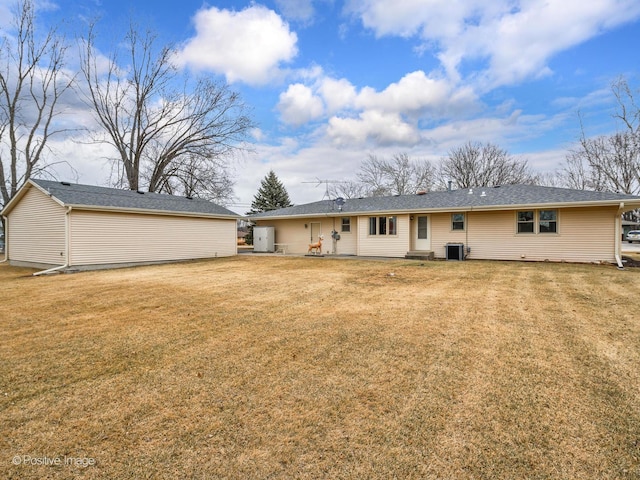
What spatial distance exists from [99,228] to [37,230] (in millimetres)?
3267

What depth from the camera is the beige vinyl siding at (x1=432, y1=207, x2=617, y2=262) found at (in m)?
11.9

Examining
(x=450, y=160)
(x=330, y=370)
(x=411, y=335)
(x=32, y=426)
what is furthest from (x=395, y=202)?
(x=450, y=160)

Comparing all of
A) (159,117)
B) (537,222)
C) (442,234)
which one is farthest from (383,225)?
(159,117)

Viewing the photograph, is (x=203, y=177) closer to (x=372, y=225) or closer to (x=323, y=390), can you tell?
A: (x=372, y=225)

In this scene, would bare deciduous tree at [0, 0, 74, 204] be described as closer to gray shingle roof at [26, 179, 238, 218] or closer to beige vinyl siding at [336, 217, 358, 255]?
gray shingle roof at [26, 179, 238, 218]

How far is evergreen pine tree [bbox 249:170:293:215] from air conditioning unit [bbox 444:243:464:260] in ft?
80.7

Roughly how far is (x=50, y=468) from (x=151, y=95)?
1080 inches

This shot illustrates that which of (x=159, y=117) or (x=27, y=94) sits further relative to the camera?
(x=159, y=117)

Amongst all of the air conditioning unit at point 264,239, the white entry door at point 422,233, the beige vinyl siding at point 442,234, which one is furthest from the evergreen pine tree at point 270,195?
the beige vinyl siding at point 442,234

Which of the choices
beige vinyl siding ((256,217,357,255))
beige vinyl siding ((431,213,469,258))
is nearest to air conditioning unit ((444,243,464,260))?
beige vinyl siding ((431,213,469,258))

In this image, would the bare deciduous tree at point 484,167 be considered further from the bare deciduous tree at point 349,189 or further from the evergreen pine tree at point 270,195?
the evergreen pine tree at point 270,195

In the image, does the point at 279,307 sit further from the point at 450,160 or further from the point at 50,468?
the point at 450,160

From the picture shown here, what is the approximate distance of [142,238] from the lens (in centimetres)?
1370

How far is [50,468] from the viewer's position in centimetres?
195
